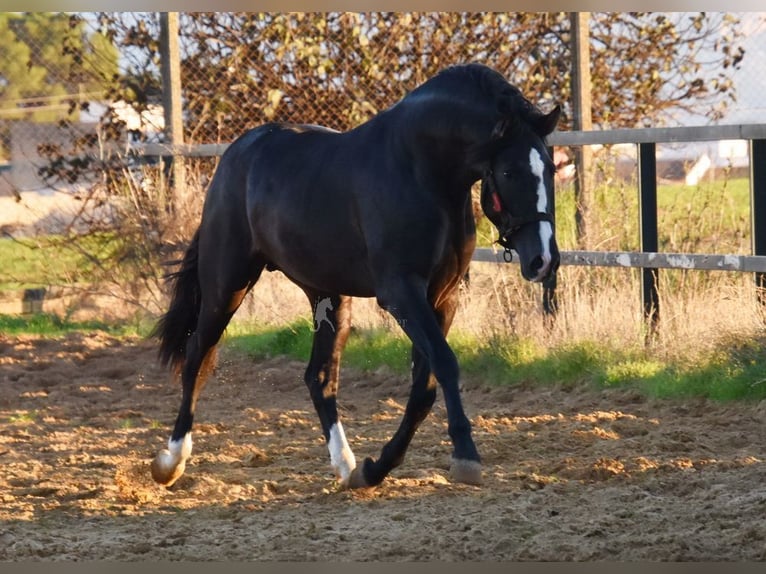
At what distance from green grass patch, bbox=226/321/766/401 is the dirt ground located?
0.16 metres

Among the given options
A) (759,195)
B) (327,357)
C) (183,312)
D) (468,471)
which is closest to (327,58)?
(759,195)

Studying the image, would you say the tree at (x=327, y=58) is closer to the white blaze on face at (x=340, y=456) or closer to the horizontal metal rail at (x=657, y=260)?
the horizontal metal rail at (x=657, y=260)

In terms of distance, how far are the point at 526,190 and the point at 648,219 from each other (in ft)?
12.7

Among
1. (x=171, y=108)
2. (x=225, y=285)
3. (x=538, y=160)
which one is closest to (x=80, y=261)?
(x=171, y=108)

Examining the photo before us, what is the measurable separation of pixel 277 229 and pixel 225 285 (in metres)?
0.56

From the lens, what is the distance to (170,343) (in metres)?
6.39

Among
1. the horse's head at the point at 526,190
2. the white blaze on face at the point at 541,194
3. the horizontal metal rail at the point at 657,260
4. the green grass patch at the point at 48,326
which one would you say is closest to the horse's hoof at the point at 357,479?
the horse's head at the point at 526,190

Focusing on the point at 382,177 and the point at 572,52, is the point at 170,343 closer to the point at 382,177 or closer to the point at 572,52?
the point at 382,177

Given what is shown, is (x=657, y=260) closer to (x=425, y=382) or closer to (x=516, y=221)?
(x=425, y=382)

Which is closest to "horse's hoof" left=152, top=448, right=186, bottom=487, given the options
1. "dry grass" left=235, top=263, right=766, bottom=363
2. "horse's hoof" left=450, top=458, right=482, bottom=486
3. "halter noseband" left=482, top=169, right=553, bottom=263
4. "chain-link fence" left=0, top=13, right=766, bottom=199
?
"horse's hoof" left=450, top=458, right=482, bottom=486

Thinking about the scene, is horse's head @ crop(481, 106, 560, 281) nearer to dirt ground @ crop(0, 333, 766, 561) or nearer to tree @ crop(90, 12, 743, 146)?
dirt ground @ crop(0, 333, 766, 561)

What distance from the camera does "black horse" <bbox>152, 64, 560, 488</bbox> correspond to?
4645 mm

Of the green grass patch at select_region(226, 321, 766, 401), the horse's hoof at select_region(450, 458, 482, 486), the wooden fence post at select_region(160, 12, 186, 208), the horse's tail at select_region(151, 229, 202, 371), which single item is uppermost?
the wooden fence post at select_region(160, 12, 186, 208)

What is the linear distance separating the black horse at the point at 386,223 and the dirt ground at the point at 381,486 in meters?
0.30
